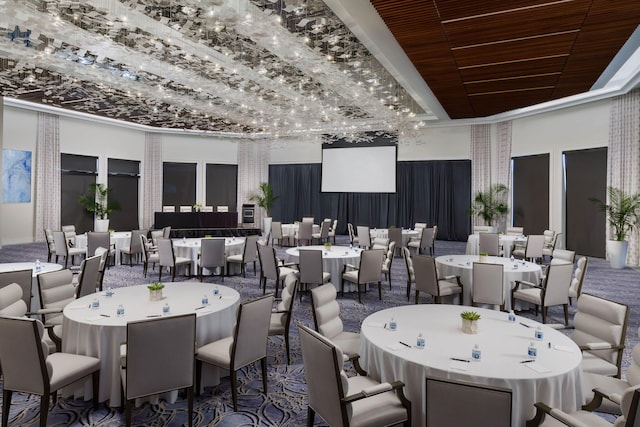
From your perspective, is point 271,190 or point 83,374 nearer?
point 83,374

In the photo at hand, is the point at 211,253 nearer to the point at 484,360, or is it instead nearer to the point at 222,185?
the point at 484,360

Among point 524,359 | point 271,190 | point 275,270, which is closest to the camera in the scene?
point 524,359

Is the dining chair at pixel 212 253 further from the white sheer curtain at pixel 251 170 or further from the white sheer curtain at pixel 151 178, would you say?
the white sheer curtain at pixel 251 170

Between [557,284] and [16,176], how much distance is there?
15.1m

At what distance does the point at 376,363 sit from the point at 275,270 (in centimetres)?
418

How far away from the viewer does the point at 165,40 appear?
704 centimetres

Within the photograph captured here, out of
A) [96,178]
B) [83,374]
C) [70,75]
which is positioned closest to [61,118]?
[96,178]

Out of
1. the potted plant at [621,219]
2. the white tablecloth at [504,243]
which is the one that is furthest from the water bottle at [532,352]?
the potted plant at [621,219]

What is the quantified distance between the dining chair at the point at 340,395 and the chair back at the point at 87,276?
3.51 meters

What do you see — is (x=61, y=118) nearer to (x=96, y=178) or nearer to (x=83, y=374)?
(x=96, y=178)

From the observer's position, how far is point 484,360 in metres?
2.73

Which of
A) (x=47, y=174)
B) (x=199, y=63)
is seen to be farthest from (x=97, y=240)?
(x=47, y=174)

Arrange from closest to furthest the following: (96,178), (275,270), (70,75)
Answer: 1. (275,270)
2. (70,75)
3. (96,178)

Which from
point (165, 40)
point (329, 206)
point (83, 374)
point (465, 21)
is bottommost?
point (83, 374)
